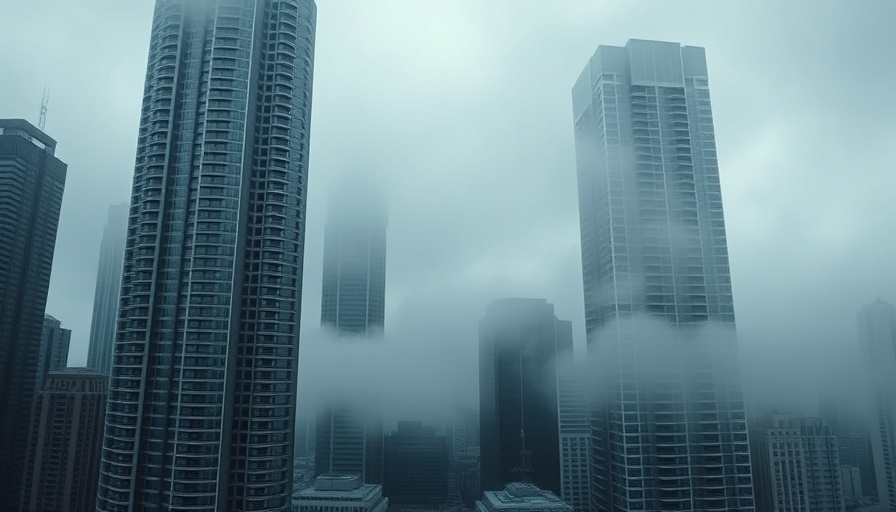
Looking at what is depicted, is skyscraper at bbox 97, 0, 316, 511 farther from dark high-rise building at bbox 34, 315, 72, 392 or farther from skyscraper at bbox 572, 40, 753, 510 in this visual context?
dark high-rise building at bbox 34, 315, 72, 392

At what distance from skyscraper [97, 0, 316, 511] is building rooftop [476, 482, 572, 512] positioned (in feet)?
258

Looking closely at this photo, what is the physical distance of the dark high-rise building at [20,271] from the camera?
5679 inches

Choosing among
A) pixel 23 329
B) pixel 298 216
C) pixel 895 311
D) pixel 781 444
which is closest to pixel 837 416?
pixel 895 311

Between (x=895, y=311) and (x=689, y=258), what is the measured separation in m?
107

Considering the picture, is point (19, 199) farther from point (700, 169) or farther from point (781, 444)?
point (781, 444)

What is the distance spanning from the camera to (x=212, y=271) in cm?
7550

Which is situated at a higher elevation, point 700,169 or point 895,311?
point 700,169

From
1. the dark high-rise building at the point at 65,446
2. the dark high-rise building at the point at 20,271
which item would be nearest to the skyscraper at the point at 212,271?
the dark high-rise building at the point at 65,446

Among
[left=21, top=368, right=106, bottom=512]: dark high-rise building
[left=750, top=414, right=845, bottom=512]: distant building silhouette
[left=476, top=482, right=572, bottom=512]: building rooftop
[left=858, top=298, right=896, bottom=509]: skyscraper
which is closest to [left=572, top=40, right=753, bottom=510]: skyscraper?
[left=476, top=482, right=572, bottom=512]: building rooftop

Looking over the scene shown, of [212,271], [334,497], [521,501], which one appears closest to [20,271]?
[334,497]

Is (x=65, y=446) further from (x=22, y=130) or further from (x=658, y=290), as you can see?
(x=658, y=290)

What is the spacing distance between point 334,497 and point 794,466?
375 feet

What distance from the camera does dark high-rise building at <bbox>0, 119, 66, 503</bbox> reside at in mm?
144250

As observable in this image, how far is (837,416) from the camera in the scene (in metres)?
199
